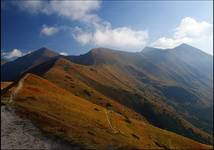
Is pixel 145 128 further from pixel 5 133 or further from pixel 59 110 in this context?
pixel 5 133

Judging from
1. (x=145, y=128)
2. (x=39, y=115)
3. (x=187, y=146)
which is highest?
(x=39, y=115)

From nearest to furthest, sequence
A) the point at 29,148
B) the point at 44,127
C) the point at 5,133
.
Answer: the point at 29,148, the point at 5,133, the point at 44,127

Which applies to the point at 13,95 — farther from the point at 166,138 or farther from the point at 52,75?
the point at 52,75

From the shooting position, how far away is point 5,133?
38.2 metres

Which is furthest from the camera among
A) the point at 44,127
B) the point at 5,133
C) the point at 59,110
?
the point at 59,110

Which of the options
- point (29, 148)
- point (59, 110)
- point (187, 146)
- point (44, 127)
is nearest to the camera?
point (29, 148)

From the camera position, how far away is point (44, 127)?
140 ft

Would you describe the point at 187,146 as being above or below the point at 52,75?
below

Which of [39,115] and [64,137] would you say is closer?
[64,137]

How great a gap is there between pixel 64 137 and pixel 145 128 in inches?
2381

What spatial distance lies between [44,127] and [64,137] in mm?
4834

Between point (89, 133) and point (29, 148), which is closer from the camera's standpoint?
point (29, 148)

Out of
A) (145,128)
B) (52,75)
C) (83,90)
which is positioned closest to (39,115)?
(145,128)

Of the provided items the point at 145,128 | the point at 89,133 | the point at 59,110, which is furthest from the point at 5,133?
the point at 145,128
